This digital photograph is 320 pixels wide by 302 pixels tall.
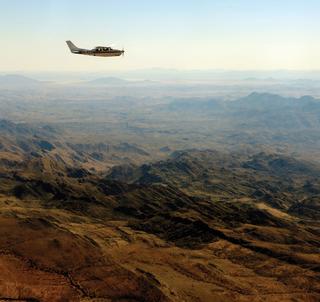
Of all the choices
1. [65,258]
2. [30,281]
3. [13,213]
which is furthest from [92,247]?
[13,213]

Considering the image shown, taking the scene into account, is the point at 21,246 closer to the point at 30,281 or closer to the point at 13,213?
the point at 30,281

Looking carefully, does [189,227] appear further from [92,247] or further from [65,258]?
[65,258]

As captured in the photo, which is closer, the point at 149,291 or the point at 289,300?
the point at 149,291

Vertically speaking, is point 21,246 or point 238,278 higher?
point 21,246

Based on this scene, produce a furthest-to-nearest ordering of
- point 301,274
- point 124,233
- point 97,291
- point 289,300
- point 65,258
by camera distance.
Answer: point 124,233
point 301,274
point 65,258
point 289,300
point 97,291

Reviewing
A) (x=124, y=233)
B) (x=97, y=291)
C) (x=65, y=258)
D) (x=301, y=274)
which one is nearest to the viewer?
(x=97, y=291)

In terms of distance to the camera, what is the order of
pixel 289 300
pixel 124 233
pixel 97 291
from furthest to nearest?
1. pixel 124 233
2. pixel 289 300
3. pixel 97 291

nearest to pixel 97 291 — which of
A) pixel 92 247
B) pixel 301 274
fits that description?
pixel 92 247

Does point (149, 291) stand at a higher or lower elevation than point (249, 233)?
higher

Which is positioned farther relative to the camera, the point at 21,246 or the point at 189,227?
the point at 189,227
